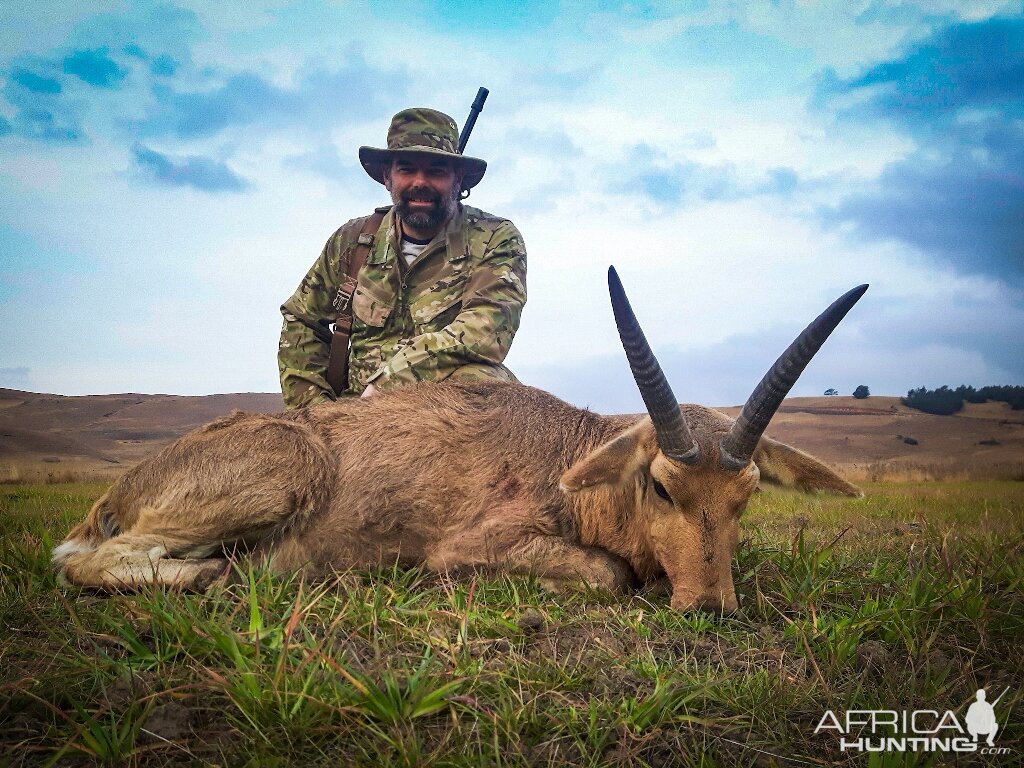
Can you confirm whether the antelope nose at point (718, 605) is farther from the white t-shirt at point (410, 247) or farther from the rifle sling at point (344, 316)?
the white t-shirt at point (410, 247)

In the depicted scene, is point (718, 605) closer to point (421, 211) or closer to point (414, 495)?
point (414, 495)

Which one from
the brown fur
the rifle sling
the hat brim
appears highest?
the hat brim

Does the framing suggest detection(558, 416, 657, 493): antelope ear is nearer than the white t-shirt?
Yes

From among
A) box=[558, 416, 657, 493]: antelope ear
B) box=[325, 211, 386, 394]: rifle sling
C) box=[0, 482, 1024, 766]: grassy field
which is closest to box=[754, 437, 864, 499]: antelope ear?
box=[0, 482, 1024, 766]: grassy field

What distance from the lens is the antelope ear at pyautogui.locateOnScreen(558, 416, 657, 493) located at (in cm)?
457

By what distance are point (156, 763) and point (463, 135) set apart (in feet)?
29.0

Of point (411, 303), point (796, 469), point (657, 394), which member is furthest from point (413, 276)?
point (796, 469)

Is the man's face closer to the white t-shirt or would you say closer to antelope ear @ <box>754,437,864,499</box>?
the white t-shirt

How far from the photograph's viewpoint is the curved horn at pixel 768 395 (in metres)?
4.24

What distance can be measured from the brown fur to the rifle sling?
2.81m

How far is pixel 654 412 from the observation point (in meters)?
4.34

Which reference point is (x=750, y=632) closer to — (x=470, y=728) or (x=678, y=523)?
(x=678, y=523)

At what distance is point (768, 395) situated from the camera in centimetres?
437

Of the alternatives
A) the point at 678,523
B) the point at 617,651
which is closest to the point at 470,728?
the point at 617,651
